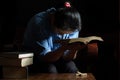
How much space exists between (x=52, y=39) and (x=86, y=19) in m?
0.86

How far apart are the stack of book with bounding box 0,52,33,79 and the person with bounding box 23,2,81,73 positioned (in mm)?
240

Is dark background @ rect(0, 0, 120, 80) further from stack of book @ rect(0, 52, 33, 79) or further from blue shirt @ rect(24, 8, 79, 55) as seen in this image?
stack of book @ rect(0, 52, 33, 79)

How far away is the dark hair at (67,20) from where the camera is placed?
1366 mm

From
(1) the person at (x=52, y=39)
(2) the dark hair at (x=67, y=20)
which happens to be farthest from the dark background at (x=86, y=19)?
(2) the dark hair at (x=67, y=20)

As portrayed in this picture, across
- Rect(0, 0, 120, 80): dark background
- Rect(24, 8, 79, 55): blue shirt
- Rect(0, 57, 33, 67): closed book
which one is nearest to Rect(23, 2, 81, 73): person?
Rect(24, 8, 79, 55): blue shirt

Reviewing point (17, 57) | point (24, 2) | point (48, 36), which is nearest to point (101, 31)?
point (24, 2)

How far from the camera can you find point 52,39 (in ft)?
5.18

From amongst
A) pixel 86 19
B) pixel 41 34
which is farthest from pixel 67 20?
pixel 86 19

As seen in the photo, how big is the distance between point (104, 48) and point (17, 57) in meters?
1.12

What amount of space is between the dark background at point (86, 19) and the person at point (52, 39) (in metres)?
0.74

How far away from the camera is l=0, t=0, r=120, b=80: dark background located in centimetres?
229

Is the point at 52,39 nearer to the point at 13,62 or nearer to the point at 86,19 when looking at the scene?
the point at 13,62

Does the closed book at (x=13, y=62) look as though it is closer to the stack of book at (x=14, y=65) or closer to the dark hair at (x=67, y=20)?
the stack of book at (x=14, y=65)

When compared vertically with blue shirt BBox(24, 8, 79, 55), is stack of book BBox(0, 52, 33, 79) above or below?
below
